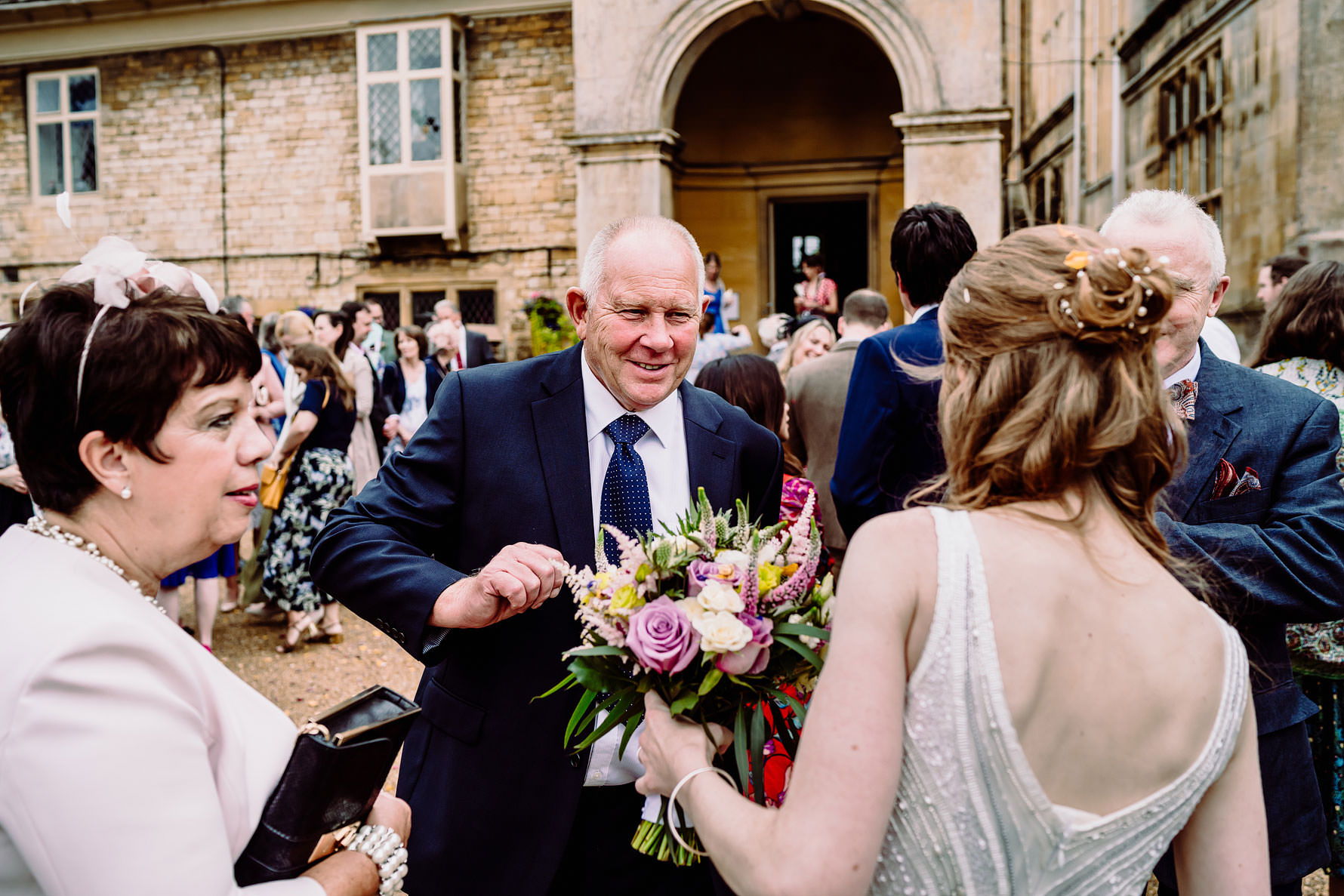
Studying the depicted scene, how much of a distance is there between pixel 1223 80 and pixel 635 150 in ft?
→ 21.7

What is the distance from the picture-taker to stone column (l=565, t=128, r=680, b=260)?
11.6 m

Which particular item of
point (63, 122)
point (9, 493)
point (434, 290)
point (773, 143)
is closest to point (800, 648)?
point (9, 493)

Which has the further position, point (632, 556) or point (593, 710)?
point (593, 710)

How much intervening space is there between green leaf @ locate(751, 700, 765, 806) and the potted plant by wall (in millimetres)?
11882

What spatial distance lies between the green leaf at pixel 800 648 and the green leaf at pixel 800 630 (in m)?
0.01

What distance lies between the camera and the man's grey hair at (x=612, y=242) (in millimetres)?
2422

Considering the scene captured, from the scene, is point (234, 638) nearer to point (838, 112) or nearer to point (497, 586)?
point (497, 586)

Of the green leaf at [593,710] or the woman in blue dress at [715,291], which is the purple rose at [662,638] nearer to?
the green leaf at [593,710]

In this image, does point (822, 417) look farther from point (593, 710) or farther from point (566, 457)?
point (593, 710)

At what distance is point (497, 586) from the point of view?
1893 millimetres

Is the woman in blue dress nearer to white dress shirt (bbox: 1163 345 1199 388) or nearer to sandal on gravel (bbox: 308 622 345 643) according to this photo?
sandal on gravel (bbox: 308 622 345 643)

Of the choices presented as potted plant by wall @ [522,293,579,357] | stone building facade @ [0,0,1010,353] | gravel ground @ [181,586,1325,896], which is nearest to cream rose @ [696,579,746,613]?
gravel ground @ [181,586,1325,896]

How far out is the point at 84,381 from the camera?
1.47m

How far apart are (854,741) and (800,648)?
1.23 ft
